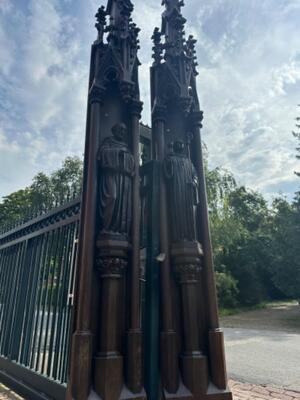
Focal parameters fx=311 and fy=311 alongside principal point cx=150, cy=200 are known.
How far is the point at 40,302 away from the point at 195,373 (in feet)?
6.80

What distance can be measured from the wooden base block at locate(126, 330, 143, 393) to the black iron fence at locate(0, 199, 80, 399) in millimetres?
841

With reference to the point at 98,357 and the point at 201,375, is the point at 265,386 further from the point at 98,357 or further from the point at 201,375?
the point at 98,357

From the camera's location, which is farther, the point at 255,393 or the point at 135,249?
the point at 255,393

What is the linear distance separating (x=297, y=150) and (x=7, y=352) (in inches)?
752

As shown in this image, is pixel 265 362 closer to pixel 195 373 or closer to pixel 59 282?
pixel 195 373

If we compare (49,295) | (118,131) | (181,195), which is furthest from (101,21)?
(49,295)

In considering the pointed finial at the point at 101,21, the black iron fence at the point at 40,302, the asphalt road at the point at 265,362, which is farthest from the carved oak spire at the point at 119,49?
the asphalt road at the point at 265,362

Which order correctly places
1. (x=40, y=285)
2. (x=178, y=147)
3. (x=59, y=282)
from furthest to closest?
(x=40, y=285)
(x=59, y=282)
(x=178, y=147)

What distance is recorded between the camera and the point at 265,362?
5.35m

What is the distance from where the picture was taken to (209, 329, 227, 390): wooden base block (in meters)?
2.42

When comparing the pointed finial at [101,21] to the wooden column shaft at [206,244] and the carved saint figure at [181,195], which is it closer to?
the wooden column shaft at [206,244]

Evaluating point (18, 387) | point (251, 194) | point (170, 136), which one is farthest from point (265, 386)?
point (251, 194)

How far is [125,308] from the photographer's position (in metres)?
2.39

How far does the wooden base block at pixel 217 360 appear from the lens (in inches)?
95.3
